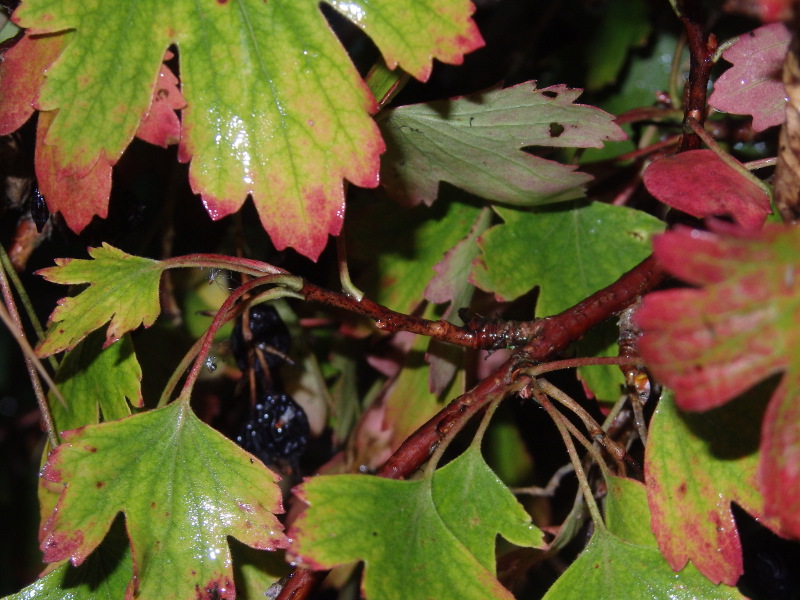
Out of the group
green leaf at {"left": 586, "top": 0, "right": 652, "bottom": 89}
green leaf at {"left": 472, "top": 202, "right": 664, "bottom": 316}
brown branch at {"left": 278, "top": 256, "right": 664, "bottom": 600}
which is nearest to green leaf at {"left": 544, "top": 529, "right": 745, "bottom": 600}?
brown branch at {"left": 278, "top": 256, "right": 664, "bottom": 600}

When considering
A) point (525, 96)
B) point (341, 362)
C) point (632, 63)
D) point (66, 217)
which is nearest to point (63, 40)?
point (66, 217)

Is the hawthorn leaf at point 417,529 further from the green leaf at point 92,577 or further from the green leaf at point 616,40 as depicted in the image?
the green leaf at point 616,40

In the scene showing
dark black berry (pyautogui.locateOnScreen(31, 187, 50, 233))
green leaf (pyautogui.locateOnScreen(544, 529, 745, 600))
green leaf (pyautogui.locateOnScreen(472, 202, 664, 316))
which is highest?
dark black berry (pyautogui.locateOnScreen(31, 187, 50, 233))

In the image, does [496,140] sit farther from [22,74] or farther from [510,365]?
[22,74]

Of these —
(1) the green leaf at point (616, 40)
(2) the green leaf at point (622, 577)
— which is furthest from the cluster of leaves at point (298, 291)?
(1) the green leaf at point (616, 40)

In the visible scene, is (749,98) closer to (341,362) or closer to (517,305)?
(517,305)

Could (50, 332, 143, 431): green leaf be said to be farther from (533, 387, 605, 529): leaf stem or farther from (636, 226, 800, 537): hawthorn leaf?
(636, 226, 800, 537): hawthorn leaf
